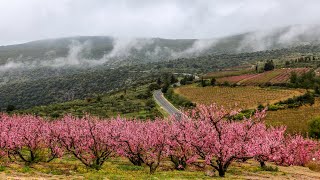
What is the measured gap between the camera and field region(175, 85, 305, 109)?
434 feet

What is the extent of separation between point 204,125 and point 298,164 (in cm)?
2249

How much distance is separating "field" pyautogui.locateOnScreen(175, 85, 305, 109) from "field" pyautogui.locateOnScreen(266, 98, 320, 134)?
1159 cm

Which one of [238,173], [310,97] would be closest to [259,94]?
[310,97]

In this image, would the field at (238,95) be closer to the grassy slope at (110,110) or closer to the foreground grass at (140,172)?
the grassy slope at (110,110)

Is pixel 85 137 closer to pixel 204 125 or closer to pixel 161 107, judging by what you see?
pixel 204 125

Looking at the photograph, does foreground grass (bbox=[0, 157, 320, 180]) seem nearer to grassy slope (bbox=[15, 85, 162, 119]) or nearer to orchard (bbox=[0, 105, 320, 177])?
orchard (bbox=[0, 105, 320, 177])

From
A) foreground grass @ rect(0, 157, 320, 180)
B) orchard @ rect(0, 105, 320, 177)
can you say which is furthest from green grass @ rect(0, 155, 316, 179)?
orchard @ rect(0, 105, 320, 177)

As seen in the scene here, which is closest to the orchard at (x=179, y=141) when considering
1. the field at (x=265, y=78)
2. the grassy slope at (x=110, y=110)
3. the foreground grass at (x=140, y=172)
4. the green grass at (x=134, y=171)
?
the green grass at (x=134, y=171)

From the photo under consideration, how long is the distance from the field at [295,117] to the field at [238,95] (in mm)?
11588

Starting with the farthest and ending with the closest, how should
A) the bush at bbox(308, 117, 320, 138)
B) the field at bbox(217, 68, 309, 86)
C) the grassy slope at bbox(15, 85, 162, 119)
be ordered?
1. the field at bbox(217, 68, 309, 86)
2. the grassy slope at bbox(15, 85, 162, 119)
3. the bush at bbox(308, 117, 320, 138)

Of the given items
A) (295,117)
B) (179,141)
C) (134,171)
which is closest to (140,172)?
(134,171)

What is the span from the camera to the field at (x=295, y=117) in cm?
9100

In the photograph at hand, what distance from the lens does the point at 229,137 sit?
1246 inches

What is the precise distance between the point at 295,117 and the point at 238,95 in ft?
142
